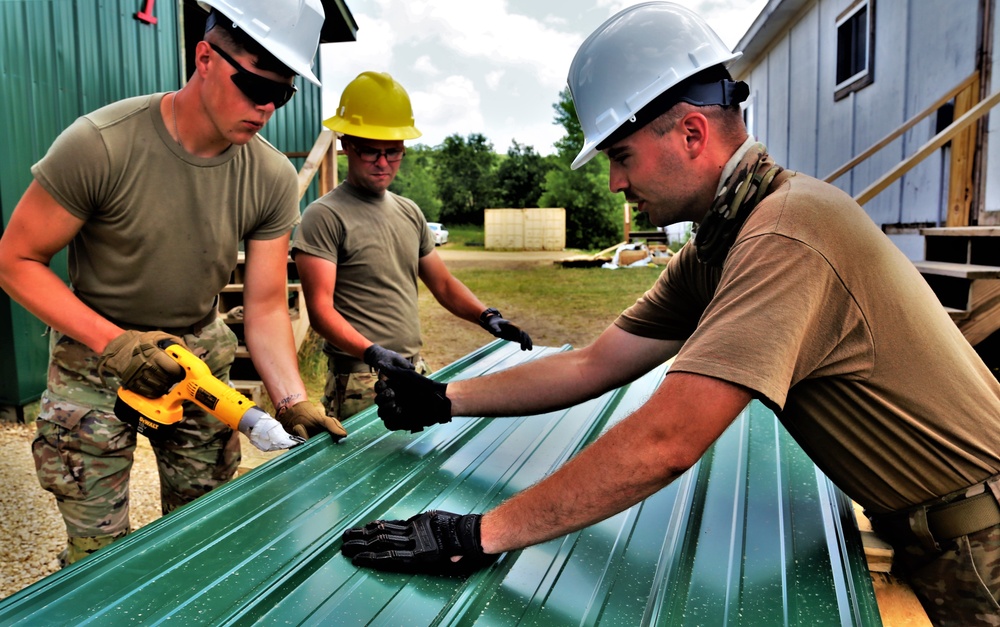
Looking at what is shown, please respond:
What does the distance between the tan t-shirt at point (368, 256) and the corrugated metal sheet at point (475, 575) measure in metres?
1.18

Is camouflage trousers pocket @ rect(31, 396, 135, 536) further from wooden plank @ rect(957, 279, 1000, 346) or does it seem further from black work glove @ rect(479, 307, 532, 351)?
wooden plank @ rect(957, 279, 1000, 346)

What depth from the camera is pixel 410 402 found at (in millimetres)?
2168

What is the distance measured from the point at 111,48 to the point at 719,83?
5601 mm

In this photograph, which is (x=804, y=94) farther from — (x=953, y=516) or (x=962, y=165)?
(x=953, y=516)

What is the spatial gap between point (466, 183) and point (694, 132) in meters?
44.9

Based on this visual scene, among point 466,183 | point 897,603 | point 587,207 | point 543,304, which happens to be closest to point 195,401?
point 897,603

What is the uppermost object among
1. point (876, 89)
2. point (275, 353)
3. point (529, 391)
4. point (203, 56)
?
point (876, 89)

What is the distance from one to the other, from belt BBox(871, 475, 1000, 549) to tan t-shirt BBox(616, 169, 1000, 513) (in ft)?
0.08

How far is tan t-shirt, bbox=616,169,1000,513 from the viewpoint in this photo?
1.25 metres

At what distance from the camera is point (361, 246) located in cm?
308

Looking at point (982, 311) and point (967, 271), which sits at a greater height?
point (967, 271)

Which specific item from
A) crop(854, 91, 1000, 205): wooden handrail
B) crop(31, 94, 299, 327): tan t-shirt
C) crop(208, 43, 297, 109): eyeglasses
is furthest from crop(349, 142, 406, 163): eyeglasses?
crop(854, 91, 1000, 205): wooden handrail

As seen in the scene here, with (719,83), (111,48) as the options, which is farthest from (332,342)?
(111,48)

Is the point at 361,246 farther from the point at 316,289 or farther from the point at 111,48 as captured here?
the point at 111,48
